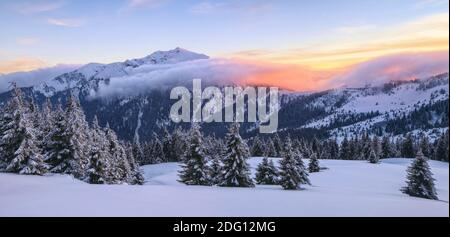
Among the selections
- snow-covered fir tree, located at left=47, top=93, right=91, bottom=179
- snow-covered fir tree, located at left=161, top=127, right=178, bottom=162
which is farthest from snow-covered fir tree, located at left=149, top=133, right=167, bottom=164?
Result: snow-covered fir tree, located at left=47, top=93, right=91, bottom=179

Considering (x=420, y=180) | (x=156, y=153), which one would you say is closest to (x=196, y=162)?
(x=420, y=180)

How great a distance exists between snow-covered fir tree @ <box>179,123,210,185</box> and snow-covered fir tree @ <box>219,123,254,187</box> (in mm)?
3887

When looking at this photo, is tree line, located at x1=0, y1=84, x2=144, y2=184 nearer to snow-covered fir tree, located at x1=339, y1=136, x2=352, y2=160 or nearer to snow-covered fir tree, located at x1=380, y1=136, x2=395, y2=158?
snow-covered fir tree, located at x1=380, y1=136, x2=395, y2=158

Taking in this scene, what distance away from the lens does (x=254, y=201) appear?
12.3m

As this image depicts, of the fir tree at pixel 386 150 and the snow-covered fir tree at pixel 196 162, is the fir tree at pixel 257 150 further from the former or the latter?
the snow-covered fir tree at pixel 196 162

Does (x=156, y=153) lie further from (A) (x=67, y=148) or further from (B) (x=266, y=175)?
(A) (x=67, y=148)

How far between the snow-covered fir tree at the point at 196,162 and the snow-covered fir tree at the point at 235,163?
3.89 m

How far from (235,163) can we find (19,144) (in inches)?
593

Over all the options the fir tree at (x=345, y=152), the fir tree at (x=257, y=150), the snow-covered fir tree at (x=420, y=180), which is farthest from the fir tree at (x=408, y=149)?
the snow-covered fir tree at (x=420, y=180)

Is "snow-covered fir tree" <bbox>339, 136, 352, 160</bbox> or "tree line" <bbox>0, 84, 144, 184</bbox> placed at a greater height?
"tree line" <bbox>0, 84, 144, 184</bbox>

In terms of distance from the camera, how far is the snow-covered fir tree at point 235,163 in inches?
1256

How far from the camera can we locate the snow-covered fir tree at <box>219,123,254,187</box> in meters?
31.9
